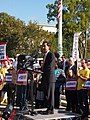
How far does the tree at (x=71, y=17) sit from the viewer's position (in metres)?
46.2

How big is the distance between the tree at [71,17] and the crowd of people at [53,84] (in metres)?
34.3

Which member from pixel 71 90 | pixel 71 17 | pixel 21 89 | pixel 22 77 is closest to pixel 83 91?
pixel 71 90

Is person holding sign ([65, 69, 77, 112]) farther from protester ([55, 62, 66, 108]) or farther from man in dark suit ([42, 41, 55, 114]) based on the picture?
man in dark suit ([42, 41, 55, 114])

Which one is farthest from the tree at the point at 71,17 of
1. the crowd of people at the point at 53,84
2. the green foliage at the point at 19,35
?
the crowd of people at the point at 53,84

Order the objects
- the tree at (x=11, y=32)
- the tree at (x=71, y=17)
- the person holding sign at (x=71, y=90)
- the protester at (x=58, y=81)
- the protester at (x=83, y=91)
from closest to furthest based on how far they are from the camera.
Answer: the protester at (x=83, y=91) < the person holding sign at (x=71, y=90) < the protester at (x=58, y=81) < the tree at (x=71, y=17) < the tree at (x=11, y=32)

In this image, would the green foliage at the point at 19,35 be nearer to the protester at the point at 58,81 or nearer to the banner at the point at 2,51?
the protester at the point at 58,81

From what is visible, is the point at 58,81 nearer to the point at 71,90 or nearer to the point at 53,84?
the point at 71,90

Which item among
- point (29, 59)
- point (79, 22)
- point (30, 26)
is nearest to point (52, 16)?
point (79, 22)

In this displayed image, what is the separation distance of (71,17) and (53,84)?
38.2 meters

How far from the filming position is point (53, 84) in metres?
8.97

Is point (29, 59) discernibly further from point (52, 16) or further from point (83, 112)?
point (52, 16)

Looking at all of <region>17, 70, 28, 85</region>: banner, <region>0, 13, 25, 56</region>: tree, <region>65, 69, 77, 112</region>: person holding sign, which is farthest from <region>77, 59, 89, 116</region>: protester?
<region>0, 13, 25, 56</region>: tree

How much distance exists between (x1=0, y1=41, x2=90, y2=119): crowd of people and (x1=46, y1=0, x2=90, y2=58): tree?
34257 mm

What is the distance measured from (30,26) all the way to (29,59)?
Result: 166 feet
